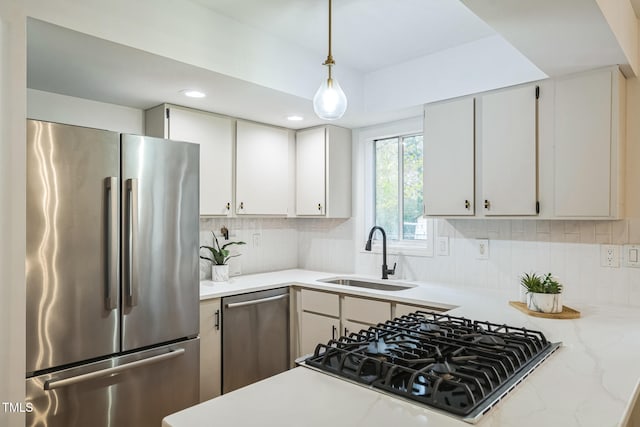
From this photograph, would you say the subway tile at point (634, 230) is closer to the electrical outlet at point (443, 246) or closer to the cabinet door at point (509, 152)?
the cabinet door at point (509, 152)

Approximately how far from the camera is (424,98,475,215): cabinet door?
8.48 ft

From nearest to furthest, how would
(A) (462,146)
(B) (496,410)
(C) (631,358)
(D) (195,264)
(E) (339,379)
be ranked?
(B) (496,410), (E) (339,379), (C) (631,358), (D) (195,264), (A) (462,146)

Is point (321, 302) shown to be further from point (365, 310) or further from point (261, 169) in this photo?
point (261, 169)

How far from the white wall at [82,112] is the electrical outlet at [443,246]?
2.31 metres

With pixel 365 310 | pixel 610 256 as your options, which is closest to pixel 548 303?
pixel 610 256

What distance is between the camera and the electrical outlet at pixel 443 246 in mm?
3000

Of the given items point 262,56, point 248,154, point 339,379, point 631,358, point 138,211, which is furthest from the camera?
point 248,154

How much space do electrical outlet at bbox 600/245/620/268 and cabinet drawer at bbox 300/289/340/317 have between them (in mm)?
1606

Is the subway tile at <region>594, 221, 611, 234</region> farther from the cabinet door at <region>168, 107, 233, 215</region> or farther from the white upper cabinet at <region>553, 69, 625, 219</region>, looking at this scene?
the cabinet door at <region>168, 107, 233, 215</region>

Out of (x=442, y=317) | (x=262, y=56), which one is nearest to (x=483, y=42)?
(x=262, y=56)

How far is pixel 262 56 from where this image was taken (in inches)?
96.0

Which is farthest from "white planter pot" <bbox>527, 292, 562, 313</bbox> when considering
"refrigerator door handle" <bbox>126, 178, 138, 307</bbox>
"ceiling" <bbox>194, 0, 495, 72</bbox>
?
"refrigerator door handle" <bbox>126, 178, 138, 307</bbox>

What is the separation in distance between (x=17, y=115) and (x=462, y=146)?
2316mm

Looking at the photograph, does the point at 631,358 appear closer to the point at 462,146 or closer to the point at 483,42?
the point at 462,146
